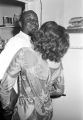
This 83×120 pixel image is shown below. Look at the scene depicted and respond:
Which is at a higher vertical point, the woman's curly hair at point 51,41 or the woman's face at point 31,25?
the woman's face at point 31,25

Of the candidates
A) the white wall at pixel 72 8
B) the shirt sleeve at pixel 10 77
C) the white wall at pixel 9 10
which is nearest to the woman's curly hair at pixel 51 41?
the shirt sleeve at pixel 10 77

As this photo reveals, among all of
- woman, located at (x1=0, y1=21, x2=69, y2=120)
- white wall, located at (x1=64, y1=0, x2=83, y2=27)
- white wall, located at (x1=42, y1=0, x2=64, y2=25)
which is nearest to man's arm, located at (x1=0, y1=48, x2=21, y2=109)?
woman, located at (x1=0, y1=21, x2=69, y2=120)

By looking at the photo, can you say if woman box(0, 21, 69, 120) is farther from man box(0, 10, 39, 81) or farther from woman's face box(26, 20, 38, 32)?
woman's face box(26, 20, 38, 32)

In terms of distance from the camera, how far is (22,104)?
154 cm

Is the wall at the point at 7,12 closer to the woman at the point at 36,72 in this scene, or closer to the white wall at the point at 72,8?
the white wall at the point at 72,8

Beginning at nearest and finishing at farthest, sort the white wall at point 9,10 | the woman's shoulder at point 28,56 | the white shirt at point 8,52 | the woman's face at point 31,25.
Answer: the woman's shoulder at point 28,56 → the white shirt at point 8,52 → the woman's face at point 31,25 → the white wall at point 9,10

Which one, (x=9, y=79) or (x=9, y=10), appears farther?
(x=9, y=10)

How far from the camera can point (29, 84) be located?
1.50 meters

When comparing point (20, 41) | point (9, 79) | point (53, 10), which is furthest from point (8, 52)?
point (53, 10)

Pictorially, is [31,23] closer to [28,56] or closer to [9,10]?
[28,56]

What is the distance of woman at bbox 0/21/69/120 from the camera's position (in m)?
1.47

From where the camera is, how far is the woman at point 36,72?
1474 mm

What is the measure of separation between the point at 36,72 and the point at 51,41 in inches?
9.1

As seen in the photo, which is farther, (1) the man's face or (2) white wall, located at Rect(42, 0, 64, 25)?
(2) white wall, located at Rect(42, 0, 64, 25)
